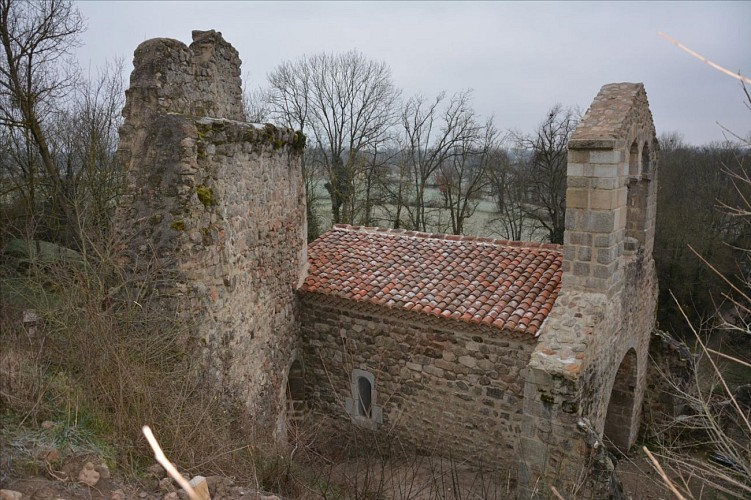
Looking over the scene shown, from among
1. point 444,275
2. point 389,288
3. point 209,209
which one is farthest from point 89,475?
point 444,275

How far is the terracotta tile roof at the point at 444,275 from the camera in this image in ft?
24.9

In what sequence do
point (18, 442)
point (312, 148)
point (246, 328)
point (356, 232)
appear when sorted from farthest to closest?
point (312, 148) → point (356, 232) → point (246, 328) → point (18, 442)

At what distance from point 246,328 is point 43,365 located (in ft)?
9.47

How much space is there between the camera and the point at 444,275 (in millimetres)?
8688

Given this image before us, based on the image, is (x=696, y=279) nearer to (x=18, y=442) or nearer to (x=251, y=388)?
(x=251, y=388)

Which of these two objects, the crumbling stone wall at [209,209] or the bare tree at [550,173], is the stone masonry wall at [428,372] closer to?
the crumbling stone wall at [209,209]

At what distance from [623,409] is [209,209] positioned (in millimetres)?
8534

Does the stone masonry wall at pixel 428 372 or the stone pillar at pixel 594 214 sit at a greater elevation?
the stone pillar at pixel 594 214

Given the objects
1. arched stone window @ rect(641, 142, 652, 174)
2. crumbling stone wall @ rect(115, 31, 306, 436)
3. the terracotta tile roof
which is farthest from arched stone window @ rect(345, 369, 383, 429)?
arched stone window @ rect(641, 142, 652, 174)

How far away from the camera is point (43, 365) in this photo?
4.52 meters

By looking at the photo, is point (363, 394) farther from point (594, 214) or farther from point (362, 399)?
point (594, 214)

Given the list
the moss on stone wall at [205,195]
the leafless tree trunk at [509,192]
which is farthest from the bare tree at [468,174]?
the moss on stone wall at [205,195]

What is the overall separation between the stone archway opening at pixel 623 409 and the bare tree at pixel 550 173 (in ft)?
43.2

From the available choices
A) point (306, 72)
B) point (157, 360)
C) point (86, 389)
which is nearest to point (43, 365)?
point (86, 389)
